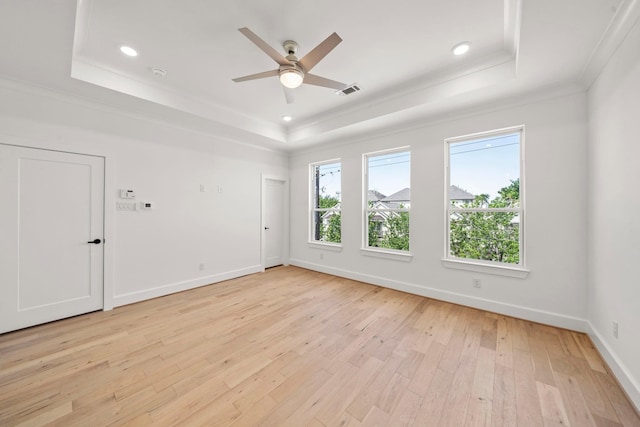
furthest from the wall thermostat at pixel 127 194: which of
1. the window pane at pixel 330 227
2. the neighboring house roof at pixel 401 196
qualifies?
the neighboring house roof at pixel 401 196

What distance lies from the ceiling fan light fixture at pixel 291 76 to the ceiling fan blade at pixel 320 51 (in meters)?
0.08

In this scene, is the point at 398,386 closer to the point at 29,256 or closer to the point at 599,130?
the point at 599,130

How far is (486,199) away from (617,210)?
1327 millimetres

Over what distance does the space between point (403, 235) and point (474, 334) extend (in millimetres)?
1806

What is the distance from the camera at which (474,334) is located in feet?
8.59

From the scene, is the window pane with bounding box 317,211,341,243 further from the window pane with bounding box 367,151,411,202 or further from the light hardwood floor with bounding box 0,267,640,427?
the light hardwood floor with bounding box 0,267,640,427

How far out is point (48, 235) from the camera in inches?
114

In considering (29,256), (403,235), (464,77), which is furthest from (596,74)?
(29,256)

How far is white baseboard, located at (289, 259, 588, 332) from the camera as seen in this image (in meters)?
2.71

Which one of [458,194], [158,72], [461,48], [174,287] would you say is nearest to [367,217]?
[458,194]

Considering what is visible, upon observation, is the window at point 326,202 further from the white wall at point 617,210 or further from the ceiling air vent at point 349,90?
the white wall at point 617,210

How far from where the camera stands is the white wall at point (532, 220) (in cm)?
270

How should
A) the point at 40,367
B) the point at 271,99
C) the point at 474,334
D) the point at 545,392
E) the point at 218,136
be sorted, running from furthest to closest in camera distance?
the point at 218,136 < the point at 271,99 < the point at 474,334 < the point at 40,367 < the point at 545,392

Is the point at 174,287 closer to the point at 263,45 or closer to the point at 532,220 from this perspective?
the point at 263,45
